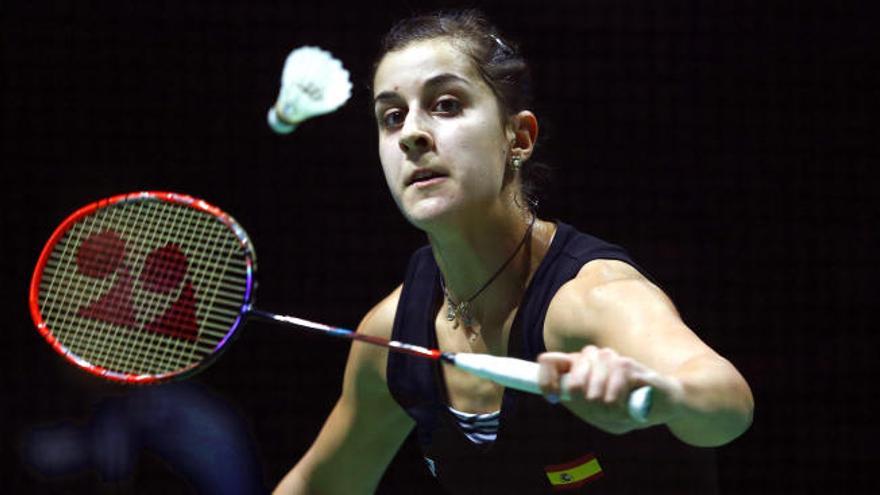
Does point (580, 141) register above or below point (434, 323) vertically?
above

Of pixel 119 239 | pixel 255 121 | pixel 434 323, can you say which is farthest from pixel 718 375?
pixel 255 121

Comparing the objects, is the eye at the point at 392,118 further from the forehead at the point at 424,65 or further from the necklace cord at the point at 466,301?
the necklace cord at the point at 466,301

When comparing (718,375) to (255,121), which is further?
(255,121)

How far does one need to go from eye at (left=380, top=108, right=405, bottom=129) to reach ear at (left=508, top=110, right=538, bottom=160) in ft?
0.71

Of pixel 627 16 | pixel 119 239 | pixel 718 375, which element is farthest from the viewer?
pixel 627 16

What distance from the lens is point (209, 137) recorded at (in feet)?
10.3

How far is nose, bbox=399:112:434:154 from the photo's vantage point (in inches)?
78.8

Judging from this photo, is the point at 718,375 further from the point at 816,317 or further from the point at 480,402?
the point at 816,317

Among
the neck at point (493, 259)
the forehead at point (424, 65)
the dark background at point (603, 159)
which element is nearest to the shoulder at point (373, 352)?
the neck at point (493, 259)

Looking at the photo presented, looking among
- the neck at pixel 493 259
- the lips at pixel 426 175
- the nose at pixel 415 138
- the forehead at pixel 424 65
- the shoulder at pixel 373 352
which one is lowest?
the shoulder at pixel 373 352

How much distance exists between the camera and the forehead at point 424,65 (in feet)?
6.81

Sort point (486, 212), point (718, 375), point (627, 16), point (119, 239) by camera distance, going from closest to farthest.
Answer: point (718, 375)
point (486, 212)
point (119, 239)
point (627, 16)

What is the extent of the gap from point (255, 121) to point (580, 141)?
0.86 metres

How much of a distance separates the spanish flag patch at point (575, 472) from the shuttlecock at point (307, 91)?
3.43ft
